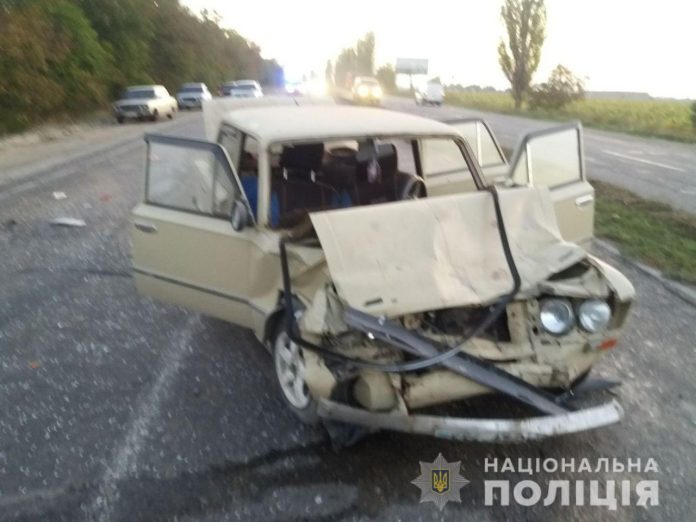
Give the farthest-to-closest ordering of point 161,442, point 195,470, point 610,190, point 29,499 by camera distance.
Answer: point 610,190 < point 161,442 < point 195,470 < point 29,499

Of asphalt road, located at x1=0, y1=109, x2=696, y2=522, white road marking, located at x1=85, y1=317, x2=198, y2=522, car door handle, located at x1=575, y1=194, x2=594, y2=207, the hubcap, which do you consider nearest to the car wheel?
the hubcap

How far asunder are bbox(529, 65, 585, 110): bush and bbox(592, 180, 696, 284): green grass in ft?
136

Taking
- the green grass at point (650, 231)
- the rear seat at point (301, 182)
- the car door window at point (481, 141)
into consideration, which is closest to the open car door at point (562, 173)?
the car door window at point (481, 141)

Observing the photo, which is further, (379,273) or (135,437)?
(135,437)

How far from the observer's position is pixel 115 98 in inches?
1540

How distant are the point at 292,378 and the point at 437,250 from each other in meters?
1.09

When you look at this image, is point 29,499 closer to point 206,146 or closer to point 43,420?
point 43,420

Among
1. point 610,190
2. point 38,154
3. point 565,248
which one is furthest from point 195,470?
point 38,154

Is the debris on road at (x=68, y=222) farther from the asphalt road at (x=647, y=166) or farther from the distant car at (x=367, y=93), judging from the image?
the distant car at (x=367, y=93)

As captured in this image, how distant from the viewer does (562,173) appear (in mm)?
5945

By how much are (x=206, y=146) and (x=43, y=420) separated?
197 centimetres

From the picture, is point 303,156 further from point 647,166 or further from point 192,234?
point 647,166

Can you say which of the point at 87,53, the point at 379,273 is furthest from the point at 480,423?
the point at 87,53

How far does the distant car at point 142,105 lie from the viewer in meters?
32.8
